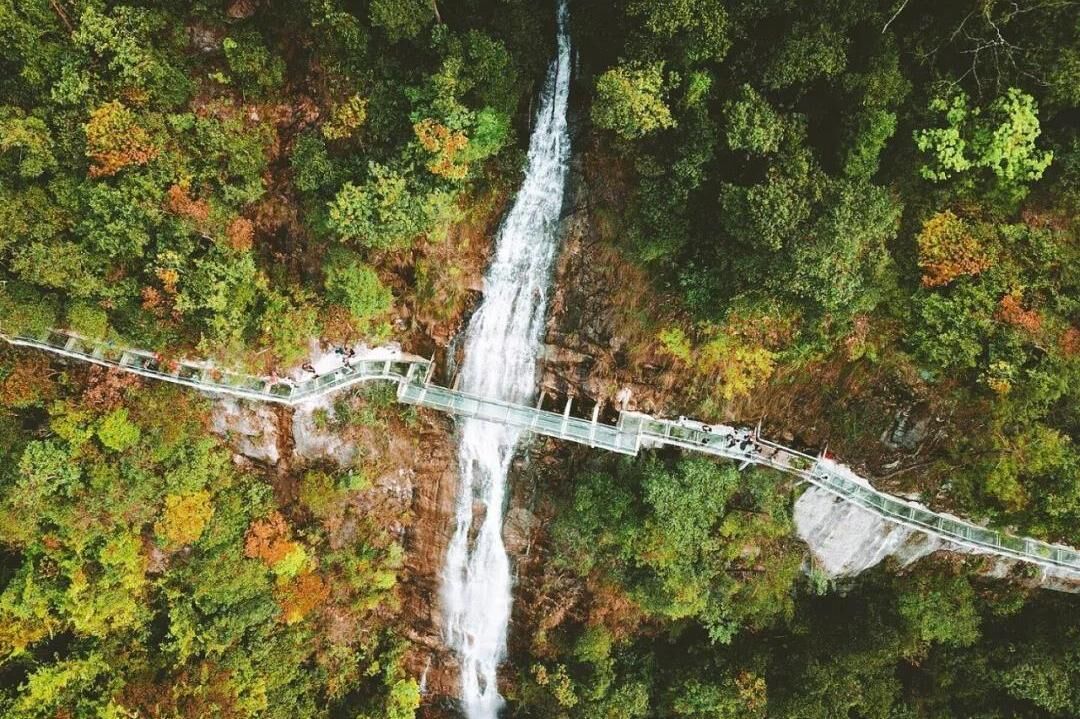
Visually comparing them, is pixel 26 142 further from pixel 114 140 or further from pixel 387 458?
pixel 387 458

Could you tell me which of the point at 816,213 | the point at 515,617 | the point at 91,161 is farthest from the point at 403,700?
the point at 816,213

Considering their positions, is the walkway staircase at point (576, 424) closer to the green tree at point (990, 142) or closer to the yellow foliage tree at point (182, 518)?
the yellow foliage tree at point (182, 518)

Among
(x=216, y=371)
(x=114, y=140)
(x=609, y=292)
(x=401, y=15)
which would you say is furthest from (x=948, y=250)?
(x=114, y=140)

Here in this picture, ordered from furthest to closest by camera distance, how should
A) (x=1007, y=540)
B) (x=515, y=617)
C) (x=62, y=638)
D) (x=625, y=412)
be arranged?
1. (x=515, y=617)
2. (x=62, y=638)
3. (x=625, y=412)
4. (x=1007, y=540)

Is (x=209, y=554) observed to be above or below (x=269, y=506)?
below

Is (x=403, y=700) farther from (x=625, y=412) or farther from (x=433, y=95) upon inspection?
(x=433, y=95)

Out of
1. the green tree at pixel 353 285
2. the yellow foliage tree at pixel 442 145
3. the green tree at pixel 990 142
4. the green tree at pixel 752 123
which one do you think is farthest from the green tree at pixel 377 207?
the green tree at pixel 990 142
